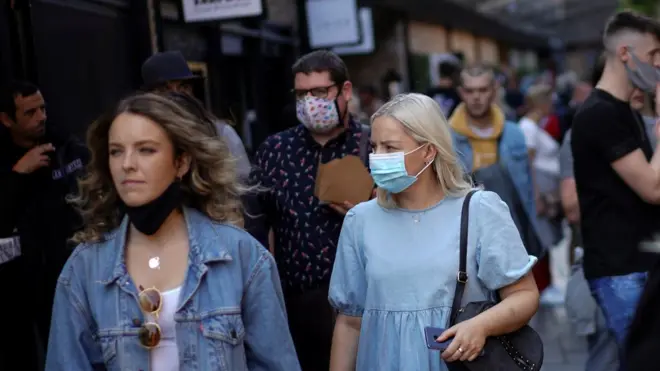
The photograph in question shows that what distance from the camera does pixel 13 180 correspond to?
5293mm

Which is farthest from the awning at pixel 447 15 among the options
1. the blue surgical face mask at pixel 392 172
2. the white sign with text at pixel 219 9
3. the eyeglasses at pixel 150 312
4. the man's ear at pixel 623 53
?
the eyeglasses at pixel 150 312

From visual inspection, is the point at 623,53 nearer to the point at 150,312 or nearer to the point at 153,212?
the point at 153,212

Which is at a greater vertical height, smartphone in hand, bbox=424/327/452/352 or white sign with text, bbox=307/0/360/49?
white sign with text, bbox=307/0/360/49

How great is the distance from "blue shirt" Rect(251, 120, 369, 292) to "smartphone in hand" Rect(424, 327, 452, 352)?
1.58 meters

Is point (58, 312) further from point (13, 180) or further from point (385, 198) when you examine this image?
point (13, 180)

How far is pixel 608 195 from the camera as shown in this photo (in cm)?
428

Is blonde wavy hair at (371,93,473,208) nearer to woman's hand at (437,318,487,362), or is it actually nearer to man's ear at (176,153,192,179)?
woman's hand at (437,318,487,362)

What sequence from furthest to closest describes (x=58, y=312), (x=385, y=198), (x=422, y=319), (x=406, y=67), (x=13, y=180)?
(x=406, y=67) → (x=13, y=180) → (x=385, y=198) → (x=422, y=319) → (x=58, y=312)

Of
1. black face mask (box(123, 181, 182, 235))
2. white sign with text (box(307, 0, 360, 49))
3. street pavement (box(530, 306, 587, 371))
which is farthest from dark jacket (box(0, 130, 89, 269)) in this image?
white sign with text (box(307, 0, 360, 49))

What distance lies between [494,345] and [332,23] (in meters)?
9.55

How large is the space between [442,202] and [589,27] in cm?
6374

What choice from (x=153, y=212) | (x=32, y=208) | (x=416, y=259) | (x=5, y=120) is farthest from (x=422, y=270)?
(x=5, y=120)

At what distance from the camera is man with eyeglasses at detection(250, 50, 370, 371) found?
4734 millimetres

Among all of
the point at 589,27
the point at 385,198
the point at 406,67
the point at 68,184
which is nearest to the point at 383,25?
the point at 406,67
